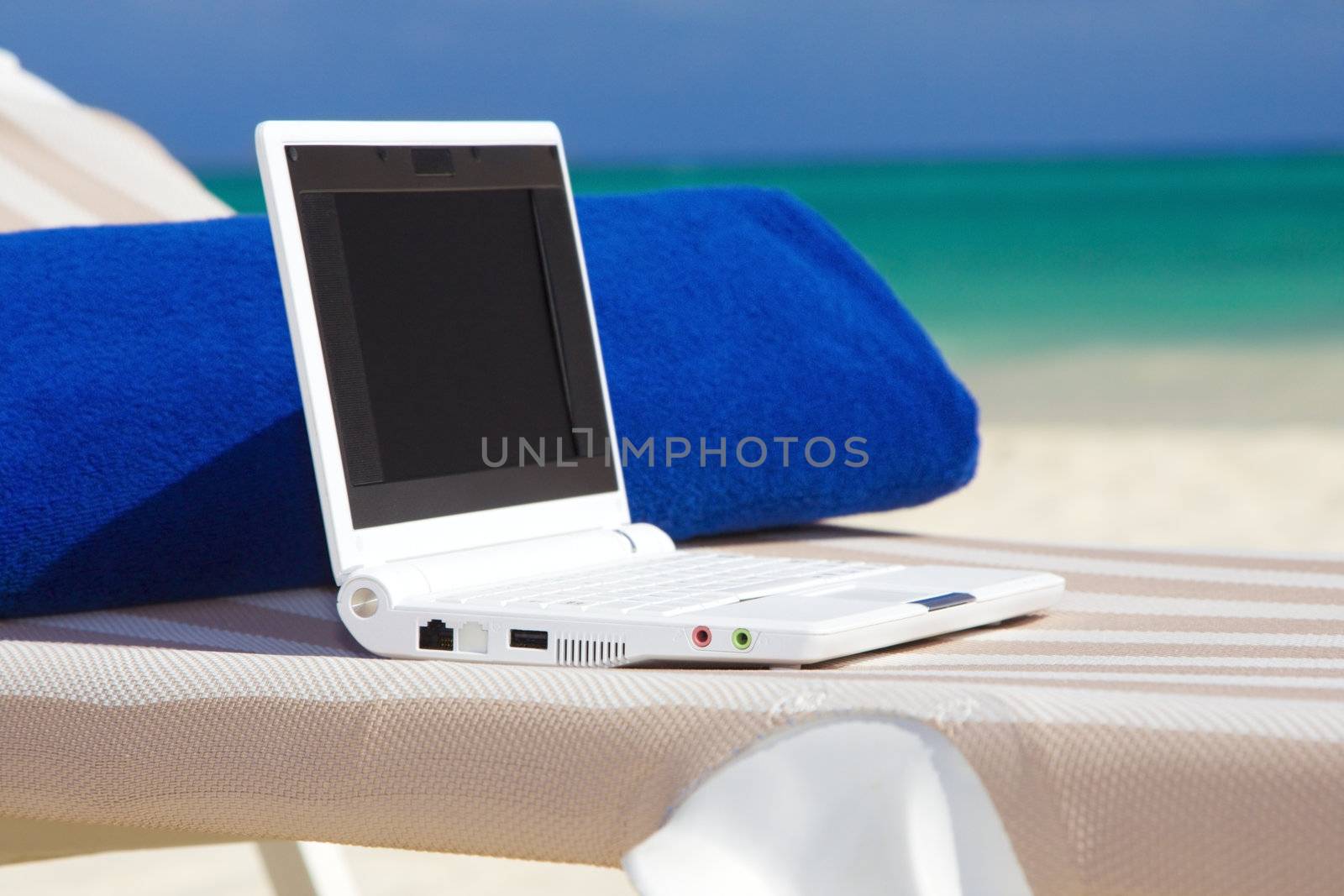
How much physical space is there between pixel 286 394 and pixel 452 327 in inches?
5.9

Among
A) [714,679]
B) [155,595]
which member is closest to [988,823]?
[714,679]

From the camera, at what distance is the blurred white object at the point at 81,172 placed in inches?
62.1

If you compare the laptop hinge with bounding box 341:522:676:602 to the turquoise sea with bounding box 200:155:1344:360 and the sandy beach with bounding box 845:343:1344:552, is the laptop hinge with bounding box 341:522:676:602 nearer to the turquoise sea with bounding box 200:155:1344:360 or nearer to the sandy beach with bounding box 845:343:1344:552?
the sandy beach with bounding box 845:343:1344:552

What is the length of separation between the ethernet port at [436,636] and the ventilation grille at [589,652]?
7 centimetres

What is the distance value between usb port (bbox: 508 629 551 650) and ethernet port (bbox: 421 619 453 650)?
42 mm

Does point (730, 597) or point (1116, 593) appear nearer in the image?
point (730, 597)

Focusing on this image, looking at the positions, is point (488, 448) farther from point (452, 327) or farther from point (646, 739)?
point (646, 739)

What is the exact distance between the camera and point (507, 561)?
1.05m

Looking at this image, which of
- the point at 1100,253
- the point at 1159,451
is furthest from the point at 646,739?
the point at 1100,253

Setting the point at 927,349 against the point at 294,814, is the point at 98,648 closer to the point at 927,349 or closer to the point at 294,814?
the point at 294,814

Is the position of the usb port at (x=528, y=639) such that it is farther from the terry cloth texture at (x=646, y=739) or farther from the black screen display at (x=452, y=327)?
the black screen display at (x=452, y=327)

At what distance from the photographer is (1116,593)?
117 centimetres

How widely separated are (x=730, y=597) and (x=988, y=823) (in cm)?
25

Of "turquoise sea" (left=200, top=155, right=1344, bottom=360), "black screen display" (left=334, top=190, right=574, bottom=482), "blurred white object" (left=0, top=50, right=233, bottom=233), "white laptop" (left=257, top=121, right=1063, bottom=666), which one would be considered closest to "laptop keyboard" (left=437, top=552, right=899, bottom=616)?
"white laptop" (left=257, top=121, right=1063, bottom=666)
